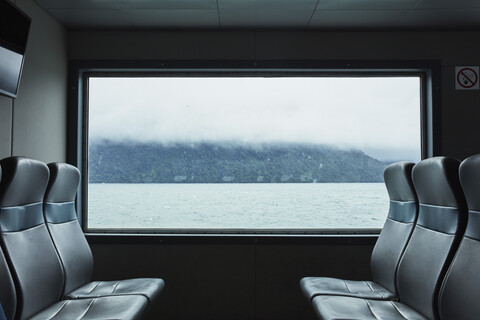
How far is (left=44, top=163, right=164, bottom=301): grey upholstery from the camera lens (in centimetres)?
257

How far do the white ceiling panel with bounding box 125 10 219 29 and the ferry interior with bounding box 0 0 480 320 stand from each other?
2 centimetres

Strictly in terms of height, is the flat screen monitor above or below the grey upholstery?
above

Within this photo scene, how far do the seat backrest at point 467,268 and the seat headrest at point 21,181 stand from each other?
→ 2.05 metres

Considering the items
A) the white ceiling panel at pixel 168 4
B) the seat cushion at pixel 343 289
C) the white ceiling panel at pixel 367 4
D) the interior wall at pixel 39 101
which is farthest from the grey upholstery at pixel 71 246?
the white ceiling panel at pixel 367 4

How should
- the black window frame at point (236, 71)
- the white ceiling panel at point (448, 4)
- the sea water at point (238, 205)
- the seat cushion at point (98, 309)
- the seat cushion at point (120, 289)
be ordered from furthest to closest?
the sea water at point (238, 205) < the black window frame at point (236, 71) < the white ceiling panel at point (448, 4) < the seat cushion at point (120, 289) < the seat cushion at point (98, 309)

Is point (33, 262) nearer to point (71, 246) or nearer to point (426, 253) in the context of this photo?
point (71, 246)

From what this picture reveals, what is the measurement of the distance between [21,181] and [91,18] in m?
1.63

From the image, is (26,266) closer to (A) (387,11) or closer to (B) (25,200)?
(B) (25,200)

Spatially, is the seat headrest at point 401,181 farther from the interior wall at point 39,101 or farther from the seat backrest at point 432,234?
the interior wall at point 39,101

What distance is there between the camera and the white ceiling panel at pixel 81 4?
9.86 feet

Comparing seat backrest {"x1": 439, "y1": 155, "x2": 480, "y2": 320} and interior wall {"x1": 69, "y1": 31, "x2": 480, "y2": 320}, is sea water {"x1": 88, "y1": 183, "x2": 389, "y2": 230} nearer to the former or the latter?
interior wall {"x1": 69, "y1": 31, "x2": 480, "y2": 320}

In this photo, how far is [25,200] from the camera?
7.54 feet

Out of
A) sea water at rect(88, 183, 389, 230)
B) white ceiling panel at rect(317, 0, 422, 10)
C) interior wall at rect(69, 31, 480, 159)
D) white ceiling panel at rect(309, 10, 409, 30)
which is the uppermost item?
white ceiling panel at rect(317, 0, 422, 10)

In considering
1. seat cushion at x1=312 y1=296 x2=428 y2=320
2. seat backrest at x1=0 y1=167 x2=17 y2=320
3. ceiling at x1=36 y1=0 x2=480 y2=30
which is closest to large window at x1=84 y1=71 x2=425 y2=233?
ceiling at x1=36 y1=0 x2=480 y2=30
